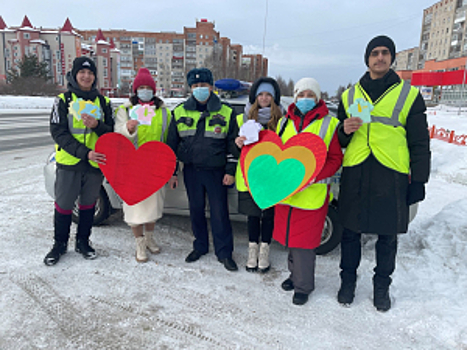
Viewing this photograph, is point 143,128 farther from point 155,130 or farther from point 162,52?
point 162,52

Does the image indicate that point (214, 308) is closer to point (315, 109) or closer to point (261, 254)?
point (261, 254)

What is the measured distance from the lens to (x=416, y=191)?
247 cm

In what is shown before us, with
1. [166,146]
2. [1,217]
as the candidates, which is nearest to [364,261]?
[166,146]

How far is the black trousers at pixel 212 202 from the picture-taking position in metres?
3.25

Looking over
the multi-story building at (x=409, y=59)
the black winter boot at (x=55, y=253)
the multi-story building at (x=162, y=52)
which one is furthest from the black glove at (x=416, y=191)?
the multi-story building at (x=162, y=52)

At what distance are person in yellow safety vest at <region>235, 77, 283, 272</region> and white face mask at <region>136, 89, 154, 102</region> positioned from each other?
90cm

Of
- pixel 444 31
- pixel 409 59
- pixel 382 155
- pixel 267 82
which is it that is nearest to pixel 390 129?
pixel 382 155

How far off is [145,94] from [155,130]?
14.0 inches

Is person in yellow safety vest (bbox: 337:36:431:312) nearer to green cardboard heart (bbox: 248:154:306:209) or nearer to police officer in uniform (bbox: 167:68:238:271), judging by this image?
green cardboard heart (bbox: 248:154:306:209)

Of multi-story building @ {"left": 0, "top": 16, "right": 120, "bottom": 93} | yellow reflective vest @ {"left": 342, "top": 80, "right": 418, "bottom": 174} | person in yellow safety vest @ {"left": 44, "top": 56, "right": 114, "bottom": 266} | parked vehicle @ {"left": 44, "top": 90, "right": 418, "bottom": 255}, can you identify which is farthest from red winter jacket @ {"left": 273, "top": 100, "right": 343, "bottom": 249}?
multi-story building @ {"left": 0, "top": 16, "right": 120, "bottom": 93}

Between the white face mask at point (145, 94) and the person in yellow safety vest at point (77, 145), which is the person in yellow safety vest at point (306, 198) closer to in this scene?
the white face mask at point (145, 94)

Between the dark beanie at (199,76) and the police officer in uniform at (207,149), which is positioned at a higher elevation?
the dark beanie at (199,76)

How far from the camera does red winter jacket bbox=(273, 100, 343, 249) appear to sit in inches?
103

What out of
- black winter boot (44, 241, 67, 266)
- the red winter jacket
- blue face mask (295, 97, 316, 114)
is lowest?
black winter boot (44, 241, 67, 266)
